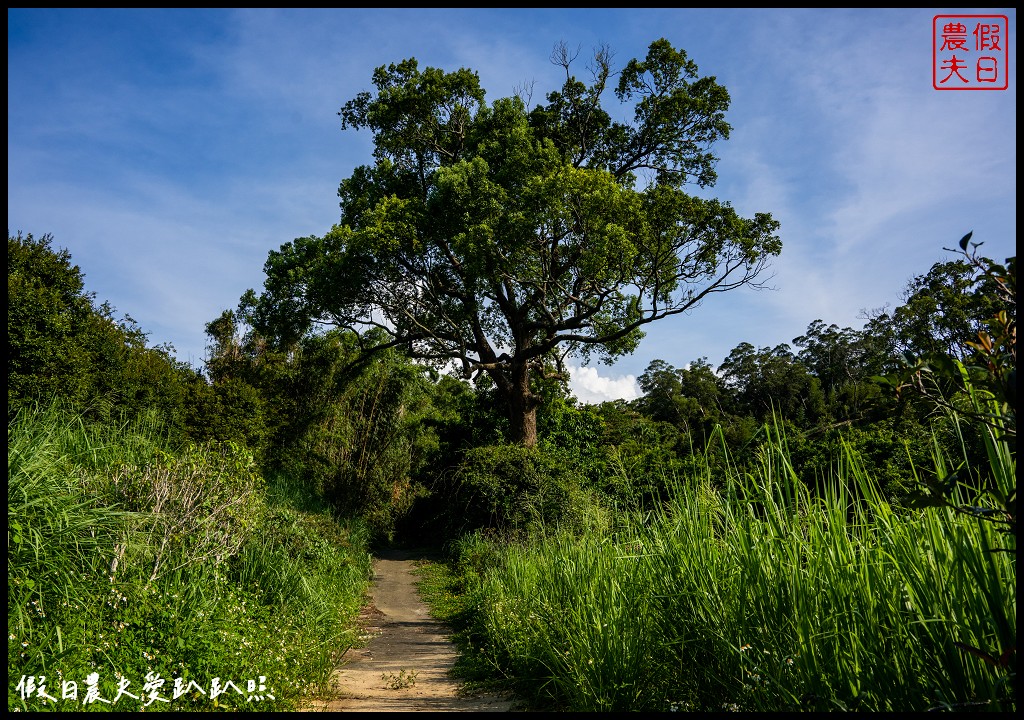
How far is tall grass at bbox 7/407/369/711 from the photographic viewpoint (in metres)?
3.75

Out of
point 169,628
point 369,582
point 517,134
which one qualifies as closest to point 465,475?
point 369,582

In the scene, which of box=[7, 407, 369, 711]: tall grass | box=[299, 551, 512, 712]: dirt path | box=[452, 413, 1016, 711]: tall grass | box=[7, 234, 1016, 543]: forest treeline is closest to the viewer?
box=[452, 413, 1016, 711]: tall grass

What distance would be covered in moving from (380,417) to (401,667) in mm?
13596

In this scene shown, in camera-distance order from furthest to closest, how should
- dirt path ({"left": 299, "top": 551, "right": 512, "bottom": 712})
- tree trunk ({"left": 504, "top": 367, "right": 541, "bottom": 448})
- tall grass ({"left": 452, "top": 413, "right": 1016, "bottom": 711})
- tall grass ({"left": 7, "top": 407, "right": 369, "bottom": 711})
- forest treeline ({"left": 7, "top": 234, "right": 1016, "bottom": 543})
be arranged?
tree trunk ({"left": 504, "top": 367, "right": 541, "bottom": 448}) < forest treeline ({"left": 7, "top": 234, "right": 1016, "bottom": 543}) < dirt path ({"left": 299, "top": 551, "right": 512, "bottom": 712}) < tall grass ({"left": 7, "top": 407, "right": 369, "bottom": 711}) < tall grass ({"left": 452, "top": 413, "right": 1016, "bottom": 711})

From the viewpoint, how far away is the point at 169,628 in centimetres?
427

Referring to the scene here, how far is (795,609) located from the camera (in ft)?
8.52

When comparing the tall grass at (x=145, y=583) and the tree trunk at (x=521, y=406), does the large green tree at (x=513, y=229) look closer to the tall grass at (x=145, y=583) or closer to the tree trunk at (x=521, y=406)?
the tree trunk at (x=521, y=406)

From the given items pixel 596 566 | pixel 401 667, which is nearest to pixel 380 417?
pixel 401 667

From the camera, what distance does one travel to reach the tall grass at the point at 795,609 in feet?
7.03

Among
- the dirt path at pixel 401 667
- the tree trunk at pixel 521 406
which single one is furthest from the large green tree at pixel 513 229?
the dirt path at pixel 401 667

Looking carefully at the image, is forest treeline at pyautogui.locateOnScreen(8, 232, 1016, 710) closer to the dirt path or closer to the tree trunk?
the dirt path

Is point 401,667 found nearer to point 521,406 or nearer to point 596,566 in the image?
point 596,566

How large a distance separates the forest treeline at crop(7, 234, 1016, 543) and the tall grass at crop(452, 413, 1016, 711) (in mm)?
3610

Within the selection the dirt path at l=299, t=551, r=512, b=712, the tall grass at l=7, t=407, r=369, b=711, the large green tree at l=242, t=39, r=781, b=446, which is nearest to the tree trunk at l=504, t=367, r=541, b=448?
the large green tree at l=242, t=39, r=781, b=446
